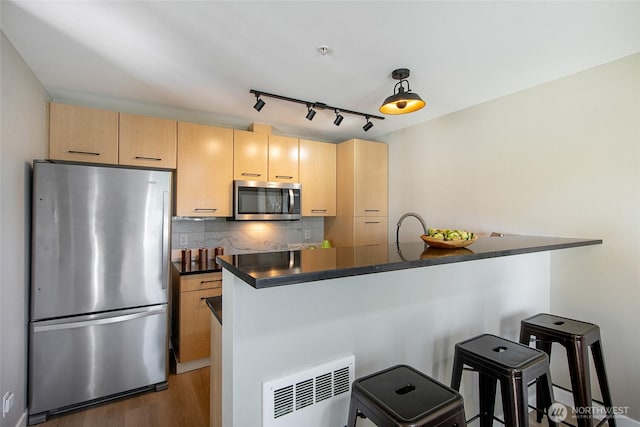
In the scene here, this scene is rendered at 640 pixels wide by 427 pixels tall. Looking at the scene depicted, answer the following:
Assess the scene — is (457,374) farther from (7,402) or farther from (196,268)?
(7,402)

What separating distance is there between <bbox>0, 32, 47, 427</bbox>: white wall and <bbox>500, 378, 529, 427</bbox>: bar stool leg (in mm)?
2522

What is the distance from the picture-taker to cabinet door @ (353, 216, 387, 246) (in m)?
3.53

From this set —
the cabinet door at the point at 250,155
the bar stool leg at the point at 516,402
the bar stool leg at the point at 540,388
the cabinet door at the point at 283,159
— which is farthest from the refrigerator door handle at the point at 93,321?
the bar stool leg at the point at 540,388

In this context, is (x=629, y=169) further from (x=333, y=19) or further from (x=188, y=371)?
(x=188, y=371)

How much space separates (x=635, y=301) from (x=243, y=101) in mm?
3219

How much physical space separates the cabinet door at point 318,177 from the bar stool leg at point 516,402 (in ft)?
8.48

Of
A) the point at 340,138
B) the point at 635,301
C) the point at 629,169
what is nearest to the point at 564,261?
the point at 635,301

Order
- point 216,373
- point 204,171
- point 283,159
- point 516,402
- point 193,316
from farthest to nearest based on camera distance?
1. point 283,159
2. point 204,171
3. point 193,316
4. point 216,373
5. point 516,402

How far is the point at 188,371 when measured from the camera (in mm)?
2645

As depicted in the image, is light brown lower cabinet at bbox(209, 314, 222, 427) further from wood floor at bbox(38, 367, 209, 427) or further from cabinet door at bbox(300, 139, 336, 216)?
cabinet door at bbox(300, 139, 336, 216)

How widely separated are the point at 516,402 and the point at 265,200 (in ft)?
8.45

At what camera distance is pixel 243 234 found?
3.41m

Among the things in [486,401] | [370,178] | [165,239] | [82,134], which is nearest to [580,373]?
Result: [486,401]

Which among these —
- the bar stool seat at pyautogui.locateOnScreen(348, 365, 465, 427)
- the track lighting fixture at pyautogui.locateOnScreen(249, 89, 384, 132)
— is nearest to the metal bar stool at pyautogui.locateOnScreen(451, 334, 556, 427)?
the bar stool seat at pyautogui.locateOnScreen(348, 365, 465, 427)
